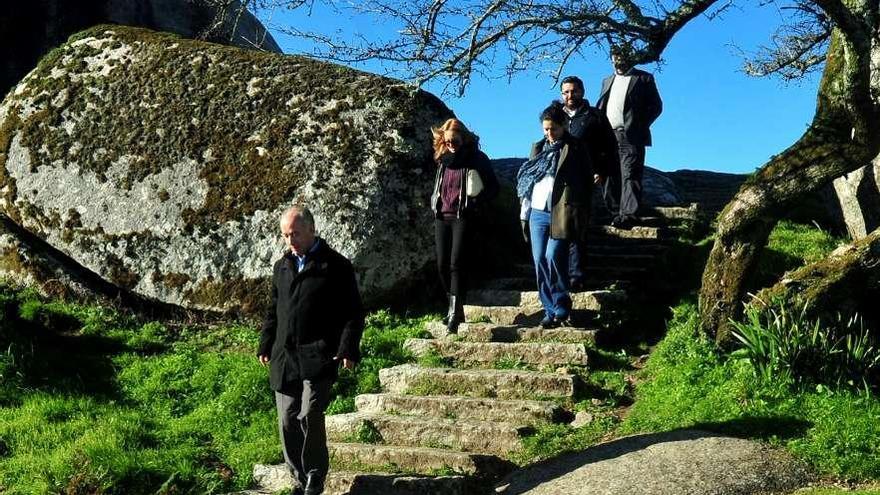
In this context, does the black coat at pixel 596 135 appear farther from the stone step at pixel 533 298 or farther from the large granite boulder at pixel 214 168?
the large granite boulder at pixel 214 168

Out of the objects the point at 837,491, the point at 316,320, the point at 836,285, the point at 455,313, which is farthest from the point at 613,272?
the point at 316,320

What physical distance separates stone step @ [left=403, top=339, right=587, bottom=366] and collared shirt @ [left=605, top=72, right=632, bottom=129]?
12.4 ft

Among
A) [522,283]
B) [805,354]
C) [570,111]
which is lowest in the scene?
[805,354]

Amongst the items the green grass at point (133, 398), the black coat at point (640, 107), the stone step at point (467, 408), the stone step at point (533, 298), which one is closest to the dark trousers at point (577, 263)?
the stone step at point (533, 298)

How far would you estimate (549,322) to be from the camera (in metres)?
9.00

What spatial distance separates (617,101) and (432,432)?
5.65 meters

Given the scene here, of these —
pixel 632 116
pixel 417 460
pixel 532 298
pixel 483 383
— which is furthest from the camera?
pixel 632 116

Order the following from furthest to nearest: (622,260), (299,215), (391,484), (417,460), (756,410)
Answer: (622,260) → (756,410) → (417,460) → (391,484) → (299,215)

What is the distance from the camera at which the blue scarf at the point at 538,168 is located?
892 centimetres

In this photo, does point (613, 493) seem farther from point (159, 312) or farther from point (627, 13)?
point (159, 312)

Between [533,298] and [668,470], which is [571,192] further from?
[668,470]

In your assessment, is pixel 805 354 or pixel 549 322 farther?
pixel 549 322

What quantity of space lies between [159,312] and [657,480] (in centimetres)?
636

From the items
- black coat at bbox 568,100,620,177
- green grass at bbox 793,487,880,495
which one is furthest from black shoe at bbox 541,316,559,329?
green grass at bbox 793,487,880,495
